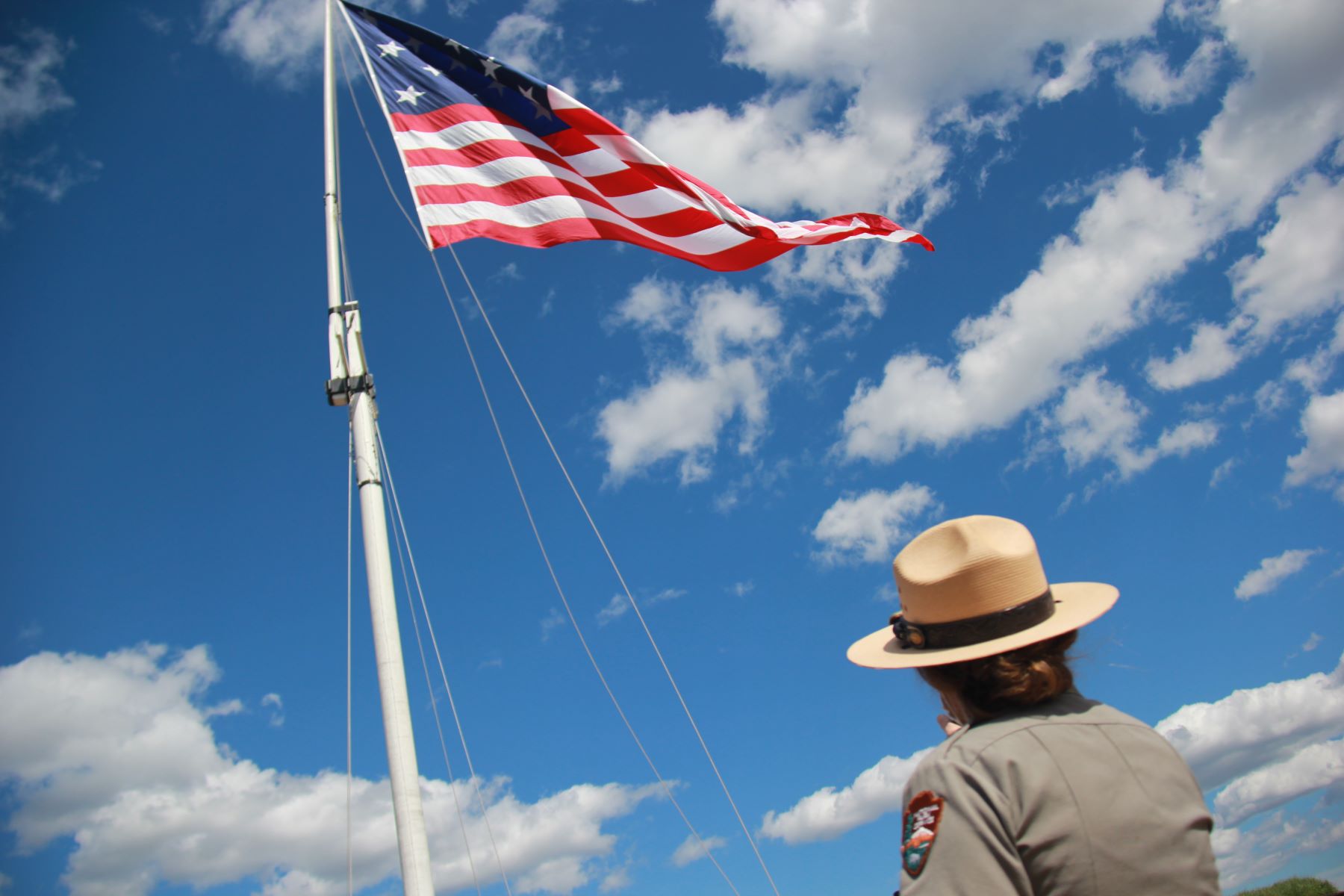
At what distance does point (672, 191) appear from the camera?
12.4 m

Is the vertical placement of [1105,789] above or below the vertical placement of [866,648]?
below

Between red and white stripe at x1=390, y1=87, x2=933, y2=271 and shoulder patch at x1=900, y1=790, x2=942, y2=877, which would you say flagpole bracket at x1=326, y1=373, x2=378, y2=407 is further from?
shoulder patch at x1=900, y1=790, x2=942, y2=877

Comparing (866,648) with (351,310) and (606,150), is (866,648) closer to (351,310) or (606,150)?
(351,310)

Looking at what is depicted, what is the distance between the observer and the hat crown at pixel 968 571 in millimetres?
2637

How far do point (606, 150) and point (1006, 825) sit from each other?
11135 mm

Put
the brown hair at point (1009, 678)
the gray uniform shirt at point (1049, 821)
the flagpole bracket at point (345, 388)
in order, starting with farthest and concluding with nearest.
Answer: the flagpole bracket at point (345, 388), the brown hair at point (1009, 678), the gray uniform shirt at point (1049, 821)

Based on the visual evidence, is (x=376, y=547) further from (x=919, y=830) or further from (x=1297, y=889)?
(x=1297, y=889)

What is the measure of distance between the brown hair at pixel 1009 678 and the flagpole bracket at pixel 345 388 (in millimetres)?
9125

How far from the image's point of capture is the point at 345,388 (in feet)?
35.1

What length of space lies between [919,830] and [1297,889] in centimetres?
1915

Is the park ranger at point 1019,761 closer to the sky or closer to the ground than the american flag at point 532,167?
closer to the ground

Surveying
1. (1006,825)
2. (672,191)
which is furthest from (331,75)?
(1006,825)

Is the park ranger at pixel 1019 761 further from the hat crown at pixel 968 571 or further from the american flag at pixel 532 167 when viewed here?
the american flag at pixel 532 167

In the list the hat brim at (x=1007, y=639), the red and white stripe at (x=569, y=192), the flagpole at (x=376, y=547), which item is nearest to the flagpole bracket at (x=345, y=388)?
the flagpole at (x=376, y=547)
